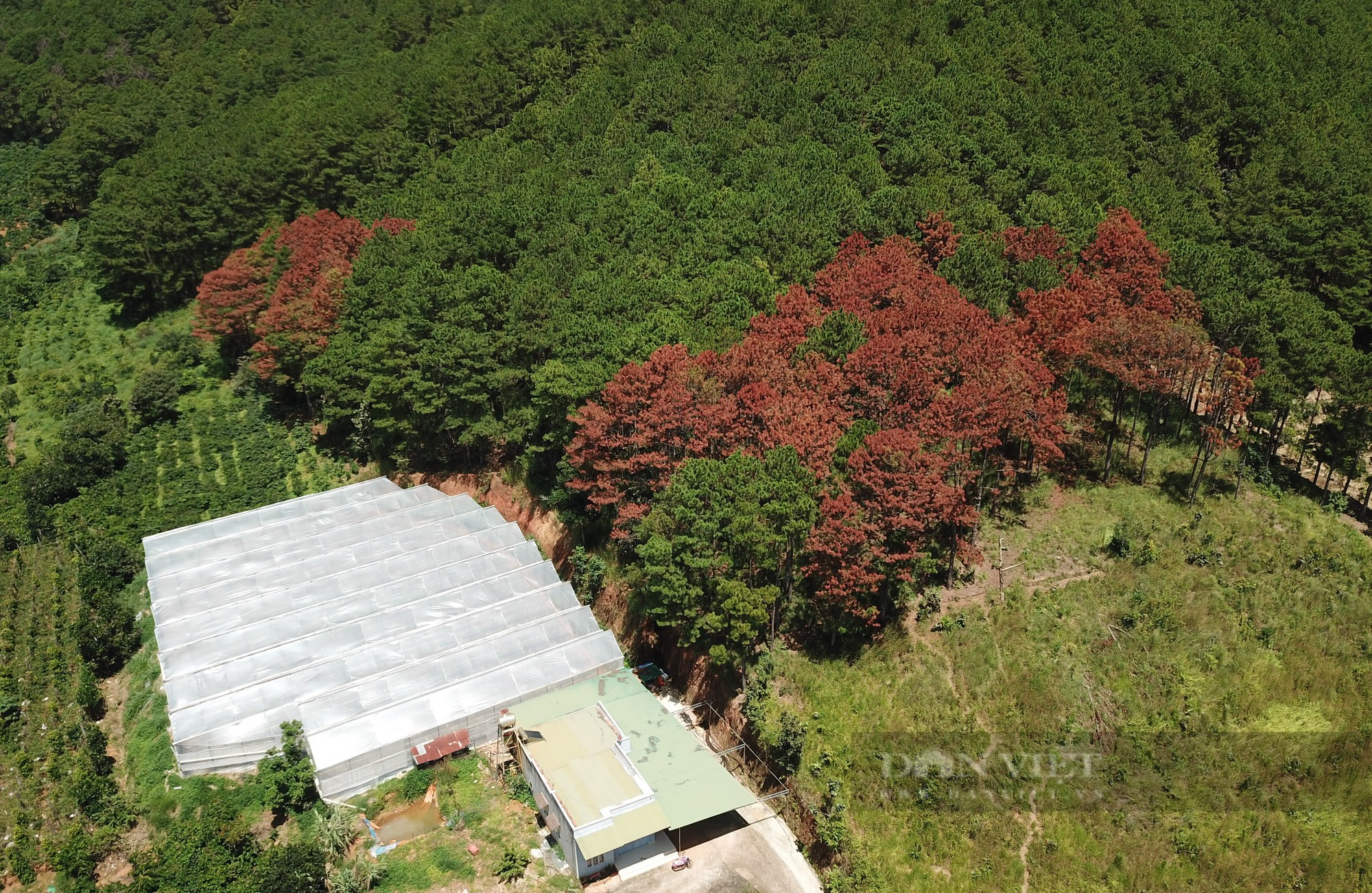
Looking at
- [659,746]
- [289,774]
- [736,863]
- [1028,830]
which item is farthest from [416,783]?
[1028,830]

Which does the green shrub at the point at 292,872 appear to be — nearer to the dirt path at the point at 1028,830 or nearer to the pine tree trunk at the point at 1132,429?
the dirt path at the point at 1028,830

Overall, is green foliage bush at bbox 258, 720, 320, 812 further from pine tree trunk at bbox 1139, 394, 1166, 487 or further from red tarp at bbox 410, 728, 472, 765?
pine tree trunk at bbox 1139, 394, 1166, 487

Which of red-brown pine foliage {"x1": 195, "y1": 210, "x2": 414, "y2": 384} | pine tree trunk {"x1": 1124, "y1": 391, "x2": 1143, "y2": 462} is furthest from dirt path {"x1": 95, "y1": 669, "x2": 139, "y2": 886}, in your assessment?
pine tree trunk {"x1": 1124, "y1": 391, "x2": 1143, "y2": 462}

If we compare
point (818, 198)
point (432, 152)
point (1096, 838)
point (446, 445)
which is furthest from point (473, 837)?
point (432, 152)

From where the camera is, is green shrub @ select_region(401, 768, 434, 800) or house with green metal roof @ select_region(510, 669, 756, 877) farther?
green shrub @ select_region(401, 768, 434, 800)

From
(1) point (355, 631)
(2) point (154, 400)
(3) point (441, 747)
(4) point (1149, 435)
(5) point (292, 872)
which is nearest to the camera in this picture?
(5) point (292, 872)

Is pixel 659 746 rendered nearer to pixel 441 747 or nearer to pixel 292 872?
pixel 441 747
